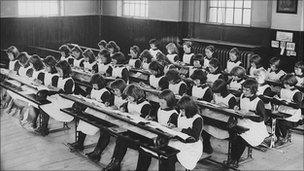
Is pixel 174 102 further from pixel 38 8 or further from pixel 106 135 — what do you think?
pixel 38 8

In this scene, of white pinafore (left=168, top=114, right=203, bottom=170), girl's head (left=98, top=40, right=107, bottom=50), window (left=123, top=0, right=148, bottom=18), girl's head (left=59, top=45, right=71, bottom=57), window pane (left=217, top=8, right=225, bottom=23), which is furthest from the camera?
window (left=123, top=0, right=148, bottom=18)

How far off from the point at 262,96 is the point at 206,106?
1.43 m

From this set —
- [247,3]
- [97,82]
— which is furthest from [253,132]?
[247,3]

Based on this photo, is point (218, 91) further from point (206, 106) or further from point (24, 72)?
point (24, 72)

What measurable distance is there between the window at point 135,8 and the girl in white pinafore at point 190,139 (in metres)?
9.78

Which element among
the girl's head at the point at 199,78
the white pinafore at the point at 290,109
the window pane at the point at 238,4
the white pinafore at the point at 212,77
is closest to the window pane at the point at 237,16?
the window pane at the point at 238,4

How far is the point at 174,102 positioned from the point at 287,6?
6.27m

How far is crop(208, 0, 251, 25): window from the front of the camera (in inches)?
481

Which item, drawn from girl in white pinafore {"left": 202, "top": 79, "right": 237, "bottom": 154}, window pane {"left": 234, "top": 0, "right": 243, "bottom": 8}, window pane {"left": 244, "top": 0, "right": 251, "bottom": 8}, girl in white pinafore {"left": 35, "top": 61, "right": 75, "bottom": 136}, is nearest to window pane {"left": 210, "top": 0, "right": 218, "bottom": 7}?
window pane {"left": 234, "top": 0, "right": 243, "bottom": 8}

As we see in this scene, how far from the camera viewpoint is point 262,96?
24.8 ft

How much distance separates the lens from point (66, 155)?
706cm

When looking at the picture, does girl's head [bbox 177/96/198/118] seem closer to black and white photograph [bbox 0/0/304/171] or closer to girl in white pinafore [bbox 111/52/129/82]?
black and white photograph [bbox 0/0/304/171]

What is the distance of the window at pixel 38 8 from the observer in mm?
14219

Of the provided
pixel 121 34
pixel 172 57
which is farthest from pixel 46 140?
pixel 121 34
